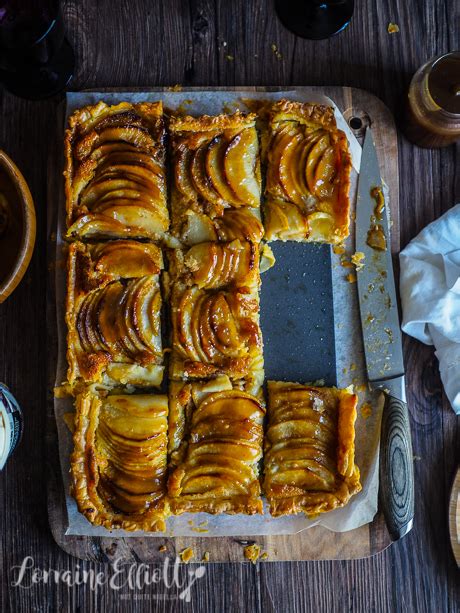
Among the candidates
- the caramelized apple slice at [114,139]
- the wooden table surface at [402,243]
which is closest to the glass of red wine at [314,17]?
the wooden table surface at [402,243]

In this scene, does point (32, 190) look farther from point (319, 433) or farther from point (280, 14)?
point (319, 433)

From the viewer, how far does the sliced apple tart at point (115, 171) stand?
3.55 metres

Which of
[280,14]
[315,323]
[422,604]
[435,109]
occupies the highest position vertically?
[280,14]

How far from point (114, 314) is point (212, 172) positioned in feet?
3.18

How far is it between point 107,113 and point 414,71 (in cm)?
189

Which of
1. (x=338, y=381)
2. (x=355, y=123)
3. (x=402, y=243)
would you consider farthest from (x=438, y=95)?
(x=338, y=381)

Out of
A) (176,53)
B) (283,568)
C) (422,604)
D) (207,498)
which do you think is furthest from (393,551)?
(176,53)

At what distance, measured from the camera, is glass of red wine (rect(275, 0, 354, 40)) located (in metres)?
3.83

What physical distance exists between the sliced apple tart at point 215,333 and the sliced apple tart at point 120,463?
0.34 meters

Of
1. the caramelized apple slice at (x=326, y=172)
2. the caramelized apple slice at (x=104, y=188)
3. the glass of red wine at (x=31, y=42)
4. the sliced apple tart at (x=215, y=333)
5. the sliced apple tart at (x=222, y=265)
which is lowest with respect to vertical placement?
the sliced apple tart at (x=215, y=333)

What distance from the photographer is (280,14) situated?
12.8ft

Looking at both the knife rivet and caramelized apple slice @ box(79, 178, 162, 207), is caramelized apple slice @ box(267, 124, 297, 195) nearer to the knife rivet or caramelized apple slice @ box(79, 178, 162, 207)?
the knife rivet

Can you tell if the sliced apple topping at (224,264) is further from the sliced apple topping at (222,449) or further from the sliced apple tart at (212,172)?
the sliced apple topping at (222,449)

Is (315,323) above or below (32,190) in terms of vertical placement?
below
